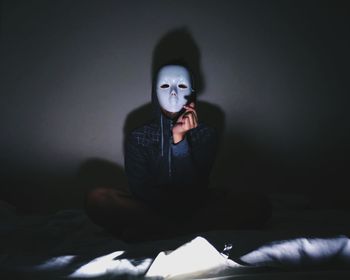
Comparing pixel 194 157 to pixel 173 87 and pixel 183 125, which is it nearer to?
pixel 183 125

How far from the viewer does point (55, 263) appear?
2.04ft

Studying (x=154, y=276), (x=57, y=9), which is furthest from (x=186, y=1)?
(x=154, y=276)

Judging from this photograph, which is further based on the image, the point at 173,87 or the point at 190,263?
the point at 173,87

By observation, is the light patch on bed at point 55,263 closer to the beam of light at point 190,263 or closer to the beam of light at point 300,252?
the beam of light at point 190,263

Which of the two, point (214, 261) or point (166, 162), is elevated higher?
point (166, 162)

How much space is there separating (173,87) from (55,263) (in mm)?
696

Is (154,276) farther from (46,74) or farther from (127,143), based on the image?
(46,74)

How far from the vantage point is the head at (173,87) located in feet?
3.76

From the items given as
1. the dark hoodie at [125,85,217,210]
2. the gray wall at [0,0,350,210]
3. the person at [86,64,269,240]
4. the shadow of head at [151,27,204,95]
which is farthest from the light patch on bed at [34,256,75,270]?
the shadow of head at [151,27,204,95]

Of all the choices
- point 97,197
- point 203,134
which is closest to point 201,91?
point 203,134

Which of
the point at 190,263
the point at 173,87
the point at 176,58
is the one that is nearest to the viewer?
the point at 190,263

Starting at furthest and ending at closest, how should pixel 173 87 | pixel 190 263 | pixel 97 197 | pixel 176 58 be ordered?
pixel 176 58, pixel 173 87, pixel 97 197, pixel 190 263

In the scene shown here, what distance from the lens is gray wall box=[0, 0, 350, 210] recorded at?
53.8 inches

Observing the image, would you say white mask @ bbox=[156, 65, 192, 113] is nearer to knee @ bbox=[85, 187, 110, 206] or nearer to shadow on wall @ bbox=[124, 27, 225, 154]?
shadow on wall @ bbox=[124, 27, 225, 154]
